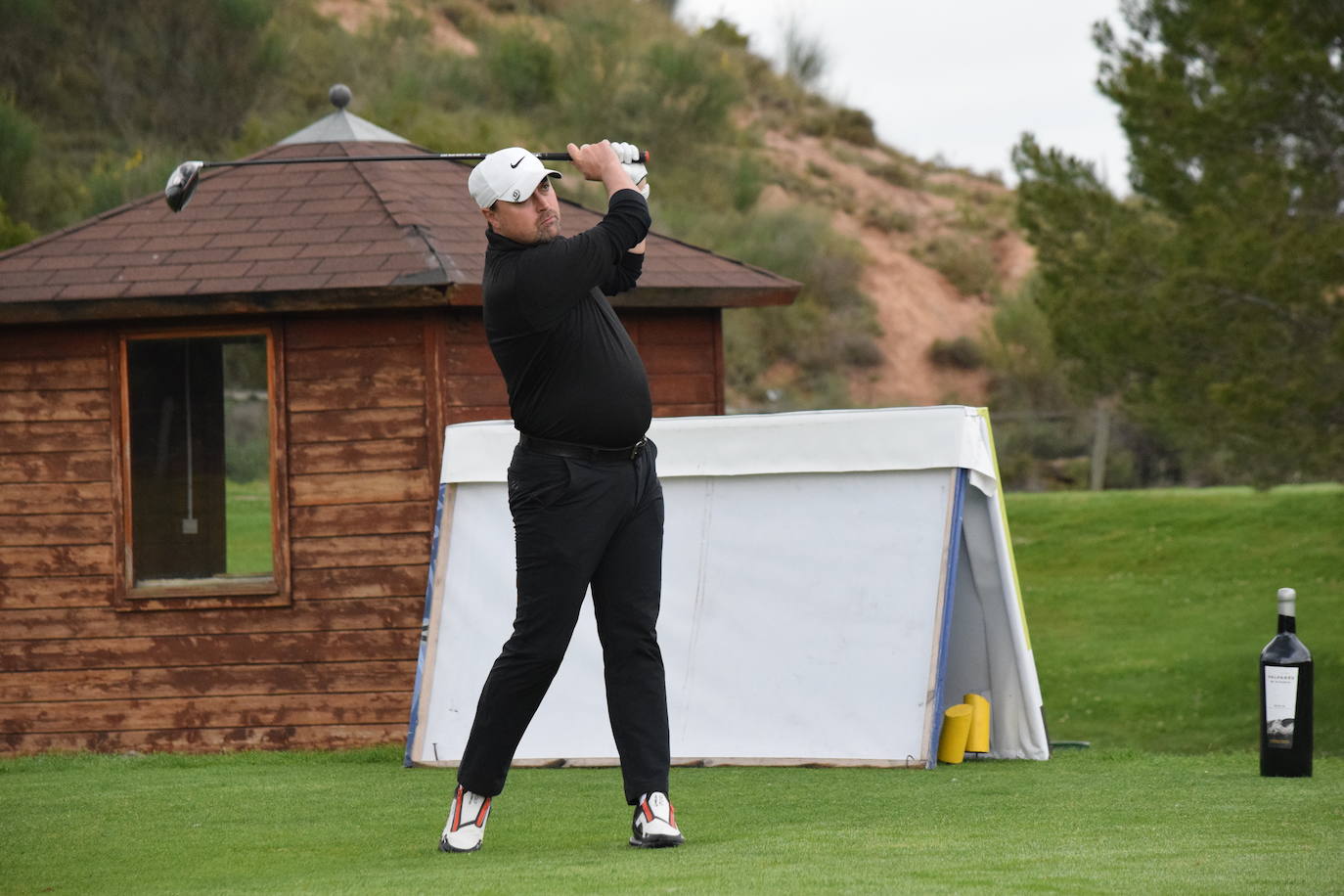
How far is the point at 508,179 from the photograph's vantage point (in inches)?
172

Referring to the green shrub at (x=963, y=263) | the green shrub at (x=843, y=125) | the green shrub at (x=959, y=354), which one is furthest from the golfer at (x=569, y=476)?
the green shrub at (x=843, y=125)

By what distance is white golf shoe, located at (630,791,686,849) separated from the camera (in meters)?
4.30

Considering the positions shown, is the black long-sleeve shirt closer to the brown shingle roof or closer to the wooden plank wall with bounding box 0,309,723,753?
the brown shingle roof

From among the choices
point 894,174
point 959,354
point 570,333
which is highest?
point 894,174

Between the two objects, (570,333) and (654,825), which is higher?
(570,333)

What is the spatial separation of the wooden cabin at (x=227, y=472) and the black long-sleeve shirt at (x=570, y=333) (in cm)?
392

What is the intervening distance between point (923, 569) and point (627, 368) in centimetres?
219

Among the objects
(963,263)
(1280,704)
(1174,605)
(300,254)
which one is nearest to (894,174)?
(963,263)

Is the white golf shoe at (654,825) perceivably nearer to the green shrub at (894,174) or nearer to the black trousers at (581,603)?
the black trousers at (581,603)

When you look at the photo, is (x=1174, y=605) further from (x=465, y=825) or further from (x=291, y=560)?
(x=465, y=825)

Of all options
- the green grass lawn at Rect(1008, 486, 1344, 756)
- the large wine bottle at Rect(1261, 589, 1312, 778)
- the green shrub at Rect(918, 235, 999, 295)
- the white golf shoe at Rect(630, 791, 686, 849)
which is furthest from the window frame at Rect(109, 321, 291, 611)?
the green shrub at Rect(918, 235, 999, 295)

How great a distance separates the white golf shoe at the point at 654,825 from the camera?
4.30 m

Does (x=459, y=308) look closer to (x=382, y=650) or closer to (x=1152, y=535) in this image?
(x=382, y=650)

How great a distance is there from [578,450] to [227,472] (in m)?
4.82
